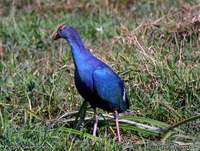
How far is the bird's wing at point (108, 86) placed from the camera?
17.7 feet

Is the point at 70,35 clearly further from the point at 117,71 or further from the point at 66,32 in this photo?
the point at 117,71

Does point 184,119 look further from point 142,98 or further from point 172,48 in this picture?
point 172,48

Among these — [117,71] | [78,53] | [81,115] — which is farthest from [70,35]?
[117,71]

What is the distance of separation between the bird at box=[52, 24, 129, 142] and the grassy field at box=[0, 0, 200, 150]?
0.18 meters

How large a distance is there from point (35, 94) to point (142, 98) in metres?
0.86

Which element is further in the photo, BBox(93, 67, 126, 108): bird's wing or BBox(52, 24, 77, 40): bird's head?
BBox(52, 24, 77, 40): bird's head

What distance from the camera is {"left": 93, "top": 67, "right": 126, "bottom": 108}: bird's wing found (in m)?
5.38

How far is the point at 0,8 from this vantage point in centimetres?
978

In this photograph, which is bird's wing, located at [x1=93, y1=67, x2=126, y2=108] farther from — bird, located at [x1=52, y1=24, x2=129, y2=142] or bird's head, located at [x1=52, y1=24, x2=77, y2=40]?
bird's head, located at [x1=52, y1=24, x2=77, y2=40]

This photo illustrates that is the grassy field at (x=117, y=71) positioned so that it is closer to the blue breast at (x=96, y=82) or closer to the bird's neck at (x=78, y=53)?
the blue breast at (x=96, y=82)

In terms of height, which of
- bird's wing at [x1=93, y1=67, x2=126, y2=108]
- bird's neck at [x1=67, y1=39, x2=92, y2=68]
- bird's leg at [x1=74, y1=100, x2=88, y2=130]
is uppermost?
bird's neck at [x1=67, y1=39, x2=92, y2=68]

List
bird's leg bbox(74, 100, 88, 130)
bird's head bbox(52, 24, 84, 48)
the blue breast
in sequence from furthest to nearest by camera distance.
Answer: bird's leg bbox(74, 100, 88, 130) < bird's head bbox(52, 24, 84, 48) < the blue breast

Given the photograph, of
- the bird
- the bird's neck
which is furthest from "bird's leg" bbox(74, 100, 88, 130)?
the bird's neck

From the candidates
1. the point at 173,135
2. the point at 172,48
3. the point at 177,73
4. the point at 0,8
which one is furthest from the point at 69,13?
the point at 173,135
